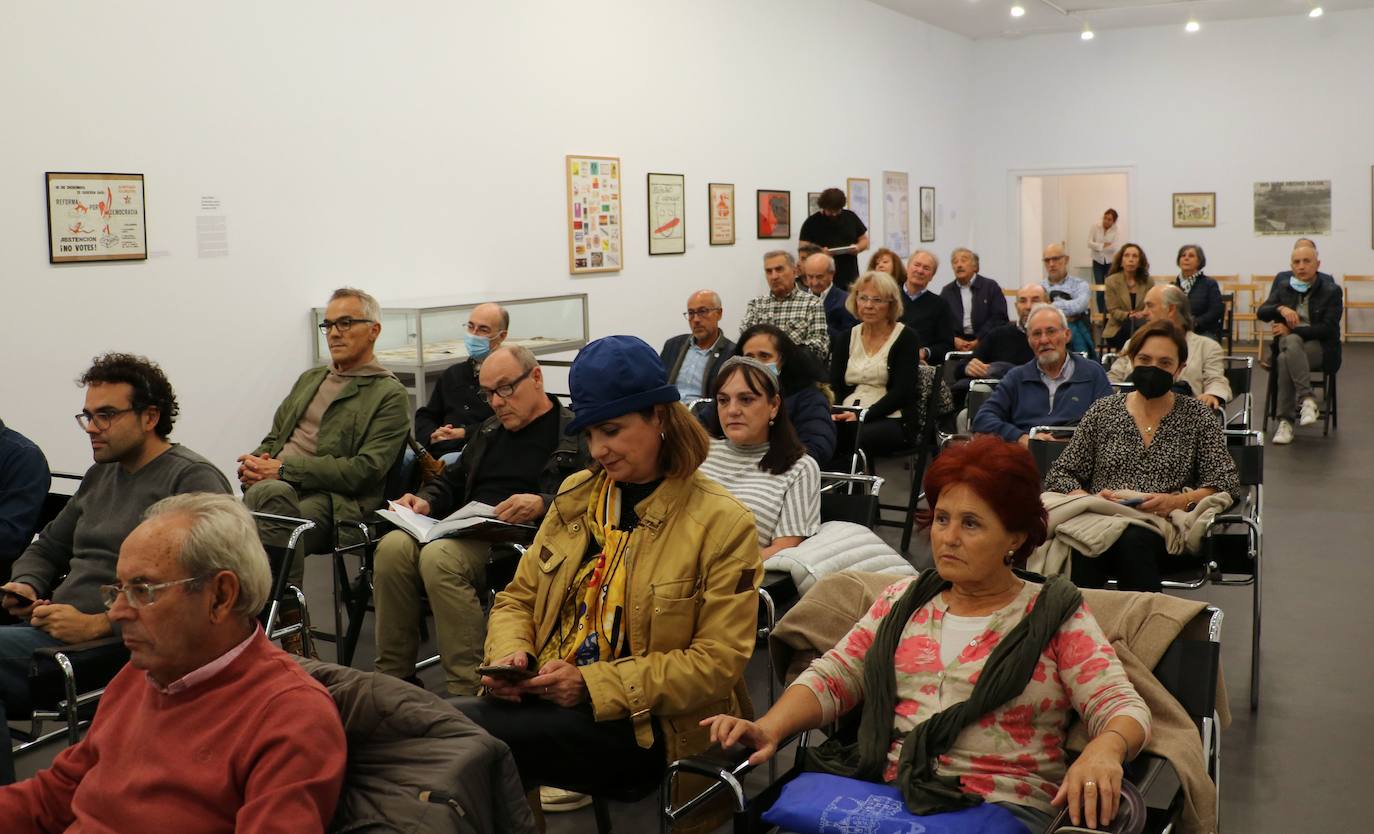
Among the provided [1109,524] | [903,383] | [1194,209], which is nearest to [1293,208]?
[1194,209]

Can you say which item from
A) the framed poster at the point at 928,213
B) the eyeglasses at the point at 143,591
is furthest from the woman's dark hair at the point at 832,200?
the eyeglasses at the point at 143,591

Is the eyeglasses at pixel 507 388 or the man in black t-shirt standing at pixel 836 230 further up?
the man in black t-shirt standing at pixel 836 230

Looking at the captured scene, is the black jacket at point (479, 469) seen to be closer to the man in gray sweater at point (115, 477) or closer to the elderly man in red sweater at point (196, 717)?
the man in gray sweater at point (115, 477)

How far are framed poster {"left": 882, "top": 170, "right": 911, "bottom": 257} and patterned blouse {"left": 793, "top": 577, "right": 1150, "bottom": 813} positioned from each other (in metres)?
13.2

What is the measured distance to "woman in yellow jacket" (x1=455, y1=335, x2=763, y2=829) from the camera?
2734 mm

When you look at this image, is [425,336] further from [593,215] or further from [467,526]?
[467,526]

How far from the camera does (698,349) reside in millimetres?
7562

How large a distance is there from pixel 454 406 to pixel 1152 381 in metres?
3.11

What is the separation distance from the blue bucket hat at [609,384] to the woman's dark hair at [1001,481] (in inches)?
23.5

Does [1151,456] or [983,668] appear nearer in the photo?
[983,668]

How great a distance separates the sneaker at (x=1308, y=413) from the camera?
10180mm

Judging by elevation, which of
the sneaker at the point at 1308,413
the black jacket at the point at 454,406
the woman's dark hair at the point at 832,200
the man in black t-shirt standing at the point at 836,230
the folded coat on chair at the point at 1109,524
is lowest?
the sneaker at the point at 1308,413

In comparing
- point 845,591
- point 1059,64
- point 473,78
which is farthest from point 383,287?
point 1059,64

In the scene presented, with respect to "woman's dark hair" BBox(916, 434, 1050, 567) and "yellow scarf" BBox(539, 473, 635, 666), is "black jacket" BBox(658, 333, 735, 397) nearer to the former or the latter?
"yellow scarf" BBox(539, 473, 635, 666)
